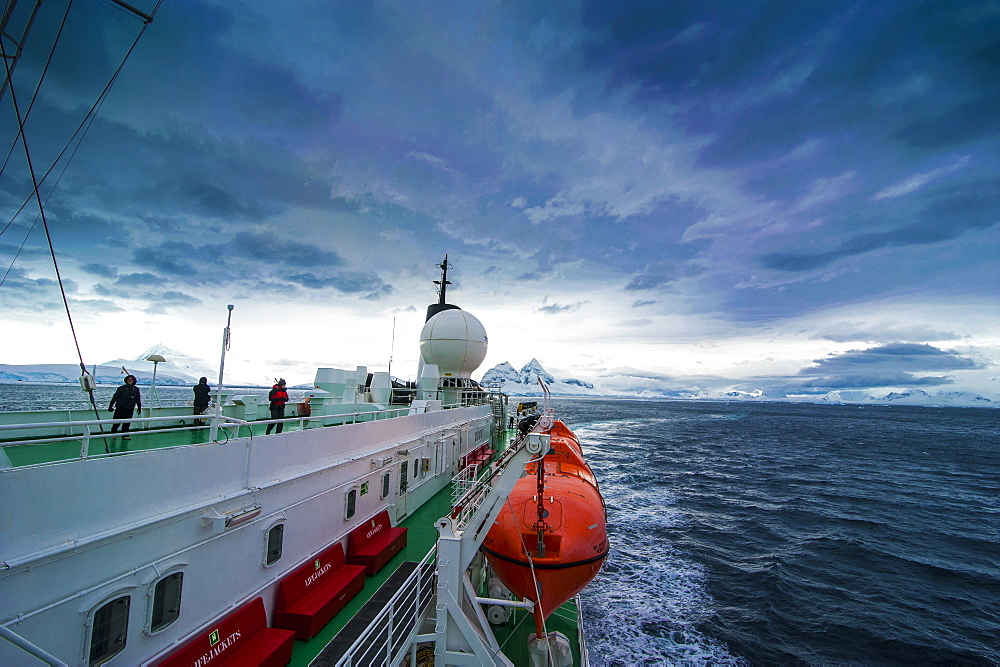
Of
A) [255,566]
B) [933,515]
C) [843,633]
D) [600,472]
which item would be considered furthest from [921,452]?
[255,566]

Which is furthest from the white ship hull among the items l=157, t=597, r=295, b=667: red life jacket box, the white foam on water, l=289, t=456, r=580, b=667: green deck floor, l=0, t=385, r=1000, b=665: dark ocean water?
the white foam on water

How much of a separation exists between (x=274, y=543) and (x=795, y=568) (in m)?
22.5

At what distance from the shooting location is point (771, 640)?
14680 millimetres

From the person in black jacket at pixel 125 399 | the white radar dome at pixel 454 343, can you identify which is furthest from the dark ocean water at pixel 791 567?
the white radar dome at pixel 454 343

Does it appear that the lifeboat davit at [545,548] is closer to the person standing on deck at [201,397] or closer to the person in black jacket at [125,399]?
the person in black jacket at [125,399]

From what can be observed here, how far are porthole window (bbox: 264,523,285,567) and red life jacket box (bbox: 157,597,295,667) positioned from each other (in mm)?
669

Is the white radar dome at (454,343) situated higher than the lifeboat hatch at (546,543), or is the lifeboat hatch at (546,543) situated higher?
the white radar dome at (454,343)

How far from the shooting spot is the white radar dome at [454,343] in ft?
85.8

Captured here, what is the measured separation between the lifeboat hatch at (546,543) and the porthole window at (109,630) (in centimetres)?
665

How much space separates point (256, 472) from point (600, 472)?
33.6 m

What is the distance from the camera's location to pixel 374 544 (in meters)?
11.0

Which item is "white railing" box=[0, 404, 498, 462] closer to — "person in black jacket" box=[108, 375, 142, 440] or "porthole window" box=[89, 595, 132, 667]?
"person in black jacket" box=[108, 375, 142, 440]

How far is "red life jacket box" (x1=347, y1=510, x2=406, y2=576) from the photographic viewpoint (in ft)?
34.4

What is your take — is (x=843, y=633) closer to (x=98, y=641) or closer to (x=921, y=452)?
(x=98, y=641)
